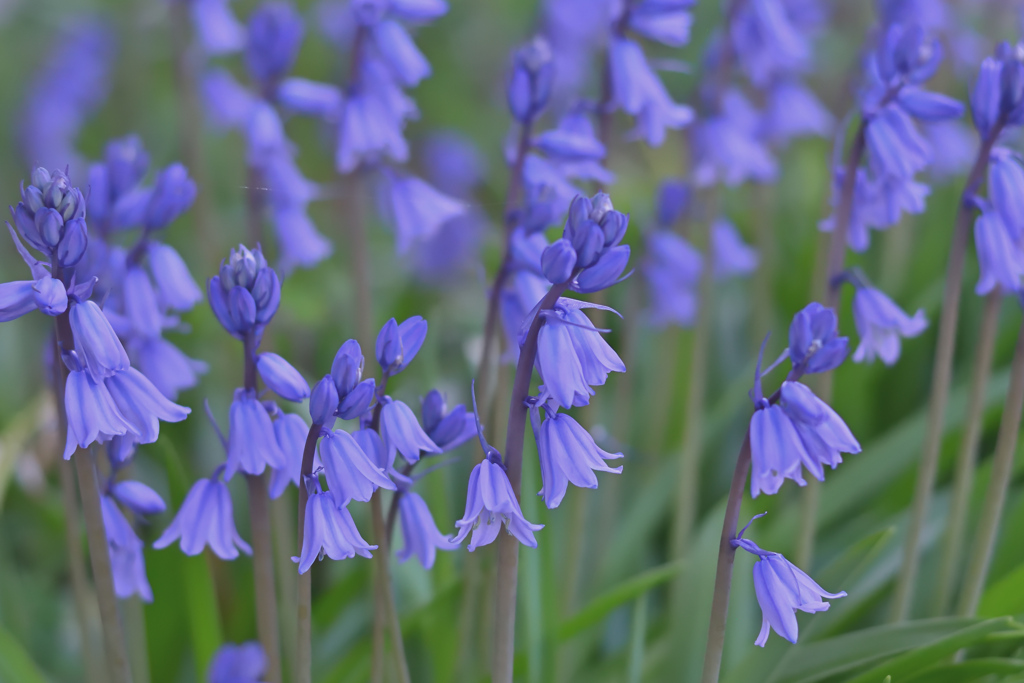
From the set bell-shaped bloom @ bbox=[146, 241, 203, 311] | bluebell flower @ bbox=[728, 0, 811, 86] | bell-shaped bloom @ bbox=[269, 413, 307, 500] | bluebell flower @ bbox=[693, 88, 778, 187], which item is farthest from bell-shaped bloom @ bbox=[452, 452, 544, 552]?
bluebell flower @ bbox=[728, 0, 811, 86]

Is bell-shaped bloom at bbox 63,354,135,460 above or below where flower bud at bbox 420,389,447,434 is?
above

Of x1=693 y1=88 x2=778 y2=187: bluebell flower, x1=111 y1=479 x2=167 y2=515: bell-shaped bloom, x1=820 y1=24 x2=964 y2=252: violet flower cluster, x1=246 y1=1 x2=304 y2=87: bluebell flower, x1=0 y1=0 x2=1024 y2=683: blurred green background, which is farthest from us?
x1=693 y1=88 x2=778 y2=187: bluebell flower

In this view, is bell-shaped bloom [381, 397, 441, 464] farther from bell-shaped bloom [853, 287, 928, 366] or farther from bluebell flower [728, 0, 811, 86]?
bluebell flower [728, 0, 811, 86]

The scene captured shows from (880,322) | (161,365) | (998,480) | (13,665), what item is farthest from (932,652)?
(13,665)

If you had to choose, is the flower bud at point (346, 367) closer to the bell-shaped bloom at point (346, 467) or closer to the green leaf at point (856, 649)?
the bell-shaped bloom at point (346, 467)

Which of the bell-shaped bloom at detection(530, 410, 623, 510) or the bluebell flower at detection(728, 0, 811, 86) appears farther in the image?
the bluebell flower at detection(728, 0, 811, 86)

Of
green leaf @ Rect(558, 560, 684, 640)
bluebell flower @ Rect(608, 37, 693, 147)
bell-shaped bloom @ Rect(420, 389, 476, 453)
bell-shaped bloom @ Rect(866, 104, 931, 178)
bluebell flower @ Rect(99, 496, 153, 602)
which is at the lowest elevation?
green leaf @ Rect(558, 560, 684, 640)

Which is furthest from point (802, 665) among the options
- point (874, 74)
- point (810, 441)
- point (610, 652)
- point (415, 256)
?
point (415, 256)

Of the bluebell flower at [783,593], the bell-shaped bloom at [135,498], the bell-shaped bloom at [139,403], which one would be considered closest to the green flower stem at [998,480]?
the bluebell flower at [783,593]
